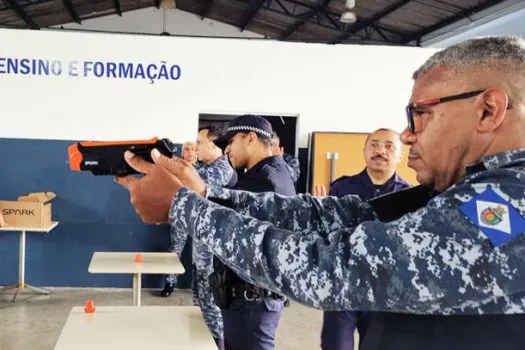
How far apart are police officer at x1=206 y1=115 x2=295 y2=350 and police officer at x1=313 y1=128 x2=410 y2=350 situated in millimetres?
623

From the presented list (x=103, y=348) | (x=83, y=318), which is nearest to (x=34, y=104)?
(x=83, y=318)

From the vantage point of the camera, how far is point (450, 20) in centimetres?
907

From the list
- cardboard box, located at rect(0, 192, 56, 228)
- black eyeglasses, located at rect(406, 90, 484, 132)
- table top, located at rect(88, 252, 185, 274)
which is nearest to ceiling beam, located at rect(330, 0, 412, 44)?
cardboard box, located at rect(0, 192, 56, 228)

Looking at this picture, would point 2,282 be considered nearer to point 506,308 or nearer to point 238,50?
point 238,50

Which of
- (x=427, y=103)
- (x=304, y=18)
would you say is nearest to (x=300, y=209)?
(x=427, y=103)

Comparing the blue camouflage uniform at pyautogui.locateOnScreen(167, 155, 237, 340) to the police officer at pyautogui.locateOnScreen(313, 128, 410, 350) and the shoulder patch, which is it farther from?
the shoulder patch

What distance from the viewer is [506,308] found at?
0.79 metres

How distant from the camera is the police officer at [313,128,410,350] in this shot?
303 cm

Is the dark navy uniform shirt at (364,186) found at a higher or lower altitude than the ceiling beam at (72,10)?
lower

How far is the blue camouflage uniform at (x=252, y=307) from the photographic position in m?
2.37

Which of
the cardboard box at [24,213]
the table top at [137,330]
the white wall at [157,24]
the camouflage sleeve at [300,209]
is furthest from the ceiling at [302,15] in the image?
the camouflage sleeve at [300,209]

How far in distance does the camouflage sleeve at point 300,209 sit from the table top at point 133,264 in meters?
2.04

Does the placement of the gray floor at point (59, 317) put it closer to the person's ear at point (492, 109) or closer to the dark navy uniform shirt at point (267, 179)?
the dark navy uniform shirt at point (267, 179)

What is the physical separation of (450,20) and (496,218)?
9229 mm
